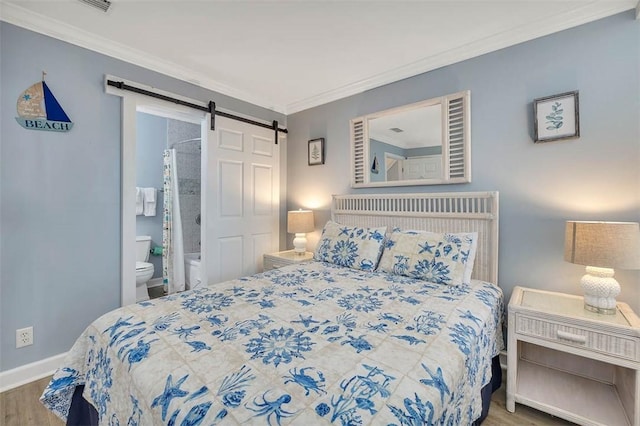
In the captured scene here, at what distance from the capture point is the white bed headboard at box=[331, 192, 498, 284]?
7.01ft

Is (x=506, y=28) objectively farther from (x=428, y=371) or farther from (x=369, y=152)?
(x=428, y=371)

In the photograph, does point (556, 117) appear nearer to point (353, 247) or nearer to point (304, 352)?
point (353, 247)

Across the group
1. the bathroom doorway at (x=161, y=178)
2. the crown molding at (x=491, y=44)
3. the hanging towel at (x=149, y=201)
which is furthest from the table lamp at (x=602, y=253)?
the hanging towel at (x=149, y=201)

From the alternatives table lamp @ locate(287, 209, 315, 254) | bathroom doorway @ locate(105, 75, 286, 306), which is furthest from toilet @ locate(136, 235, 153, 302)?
table lamp @ locate(287, 209, 315, 254)

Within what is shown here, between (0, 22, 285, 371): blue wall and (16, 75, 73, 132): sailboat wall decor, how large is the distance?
0.04 meters

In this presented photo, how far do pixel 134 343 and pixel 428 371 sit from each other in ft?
3.71

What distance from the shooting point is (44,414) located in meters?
1.67

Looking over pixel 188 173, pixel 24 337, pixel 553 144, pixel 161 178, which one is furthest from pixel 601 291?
pixel 161 178

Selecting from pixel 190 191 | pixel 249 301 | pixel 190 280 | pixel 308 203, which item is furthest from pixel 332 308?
pixel 190 191

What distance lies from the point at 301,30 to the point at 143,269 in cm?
310

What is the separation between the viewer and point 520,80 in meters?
2.08

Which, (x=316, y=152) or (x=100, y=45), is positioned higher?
(x=100, y=45)

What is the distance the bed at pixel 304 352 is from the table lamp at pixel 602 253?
0.48 meters

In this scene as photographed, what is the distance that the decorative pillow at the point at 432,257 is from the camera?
1.92 m
